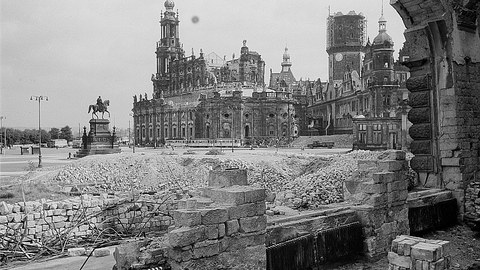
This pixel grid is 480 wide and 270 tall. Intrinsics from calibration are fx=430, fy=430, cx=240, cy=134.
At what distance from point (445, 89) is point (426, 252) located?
6544 mm

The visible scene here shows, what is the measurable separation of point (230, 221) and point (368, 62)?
52555 millimetres

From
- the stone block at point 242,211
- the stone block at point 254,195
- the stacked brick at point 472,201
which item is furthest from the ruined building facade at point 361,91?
the stone block at point 242,211

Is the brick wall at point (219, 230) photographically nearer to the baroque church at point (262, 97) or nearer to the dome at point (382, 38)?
the baroque church at point (262, 97)

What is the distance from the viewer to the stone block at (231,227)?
6273 mm

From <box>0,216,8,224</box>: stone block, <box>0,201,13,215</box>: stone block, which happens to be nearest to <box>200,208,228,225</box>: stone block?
<box>0,216,8,224</box>: stone block

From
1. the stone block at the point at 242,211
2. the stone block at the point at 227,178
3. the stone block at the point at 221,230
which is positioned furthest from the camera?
the stone block at the point at 227,178

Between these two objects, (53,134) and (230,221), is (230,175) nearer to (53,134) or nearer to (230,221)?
(230,221)

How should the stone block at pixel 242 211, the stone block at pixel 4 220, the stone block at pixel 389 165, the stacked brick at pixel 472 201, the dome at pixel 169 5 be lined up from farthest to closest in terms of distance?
1. the dome at pixel 169 5
2. the stone block at pixel 4 220
3. the stacked brick at pixel 472 201
4. the stone block at pixel 389 165
5. the stone block at pixel 242 211

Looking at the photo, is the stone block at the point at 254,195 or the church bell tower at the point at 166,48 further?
the church bell tower at the point at 166,48

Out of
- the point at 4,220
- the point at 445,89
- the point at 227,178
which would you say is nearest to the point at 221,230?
the point at 227,178

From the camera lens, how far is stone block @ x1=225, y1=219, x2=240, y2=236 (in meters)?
6.27

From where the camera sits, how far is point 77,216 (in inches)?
524

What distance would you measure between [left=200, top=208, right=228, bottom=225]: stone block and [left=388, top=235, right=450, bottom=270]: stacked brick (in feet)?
9.39

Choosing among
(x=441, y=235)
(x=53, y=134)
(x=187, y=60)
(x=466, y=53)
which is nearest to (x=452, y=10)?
(x=466, y=53)
